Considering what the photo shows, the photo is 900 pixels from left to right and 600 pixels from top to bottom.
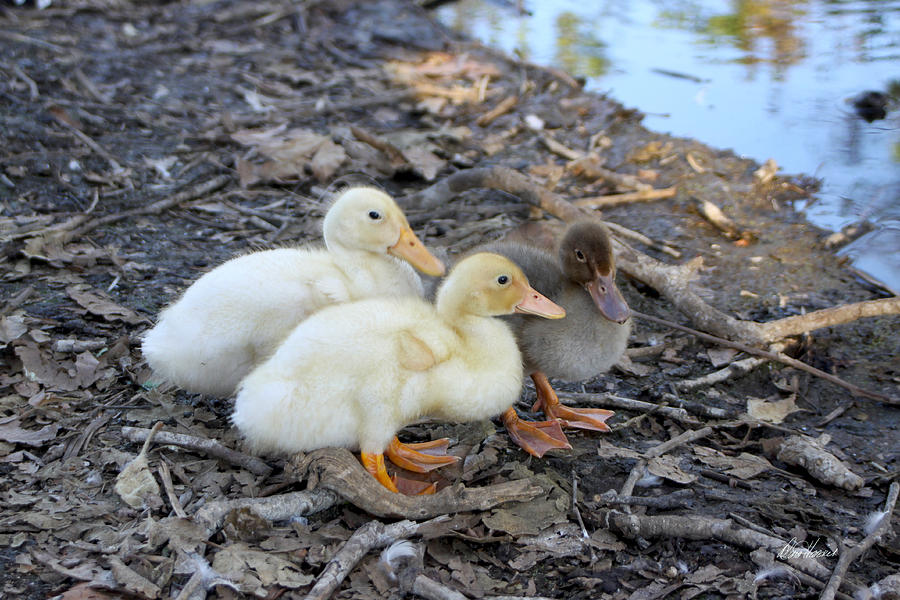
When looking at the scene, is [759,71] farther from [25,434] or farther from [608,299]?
[25,434]

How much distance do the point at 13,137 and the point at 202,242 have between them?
195 cm

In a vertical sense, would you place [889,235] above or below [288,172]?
below

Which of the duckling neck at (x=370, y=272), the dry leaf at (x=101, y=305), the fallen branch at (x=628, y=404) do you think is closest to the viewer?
the duckling neck at (x=370, y=272)

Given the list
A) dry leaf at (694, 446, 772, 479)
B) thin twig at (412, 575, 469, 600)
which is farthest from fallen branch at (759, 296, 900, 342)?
thin twig at (412, 575, 469, 600)

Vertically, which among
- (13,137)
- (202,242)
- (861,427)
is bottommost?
(861,427)

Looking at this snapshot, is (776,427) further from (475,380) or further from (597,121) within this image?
(597,121)

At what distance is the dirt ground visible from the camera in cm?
305

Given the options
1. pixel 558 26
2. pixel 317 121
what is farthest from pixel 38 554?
pixel 558 26

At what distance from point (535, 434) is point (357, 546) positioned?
3.62 feet

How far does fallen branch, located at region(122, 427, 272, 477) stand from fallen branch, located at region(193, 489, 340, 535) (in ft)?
0.87

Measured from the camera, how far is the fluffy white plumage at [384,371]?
3.25 meters

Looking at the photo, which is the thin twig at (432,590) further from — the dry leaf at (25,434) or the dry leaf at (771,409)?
the dry leaf at (771,409)

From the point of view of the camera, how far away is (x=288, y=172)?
6398mm

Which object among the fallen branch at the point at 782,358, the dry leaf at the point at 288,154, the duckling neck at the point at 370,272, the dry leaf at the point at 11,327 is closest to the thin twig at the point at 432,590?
the duckling neck at the point at 370,272
